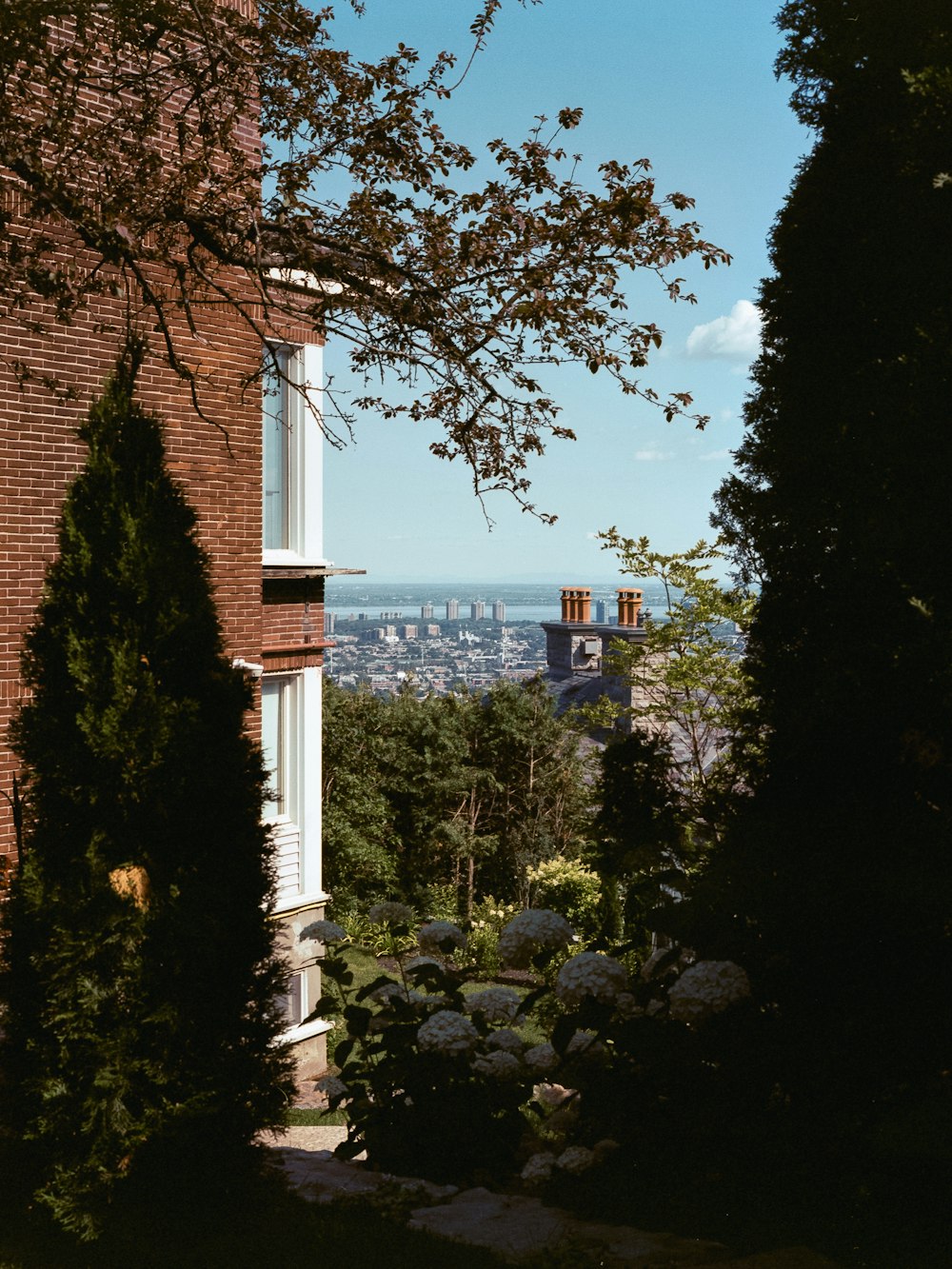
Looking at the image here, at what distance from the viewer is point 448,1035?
542cm

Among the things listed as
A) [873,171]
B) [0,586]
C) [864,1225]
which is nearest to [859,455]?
[873,171]

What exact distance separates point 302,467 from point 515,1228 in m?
10.2

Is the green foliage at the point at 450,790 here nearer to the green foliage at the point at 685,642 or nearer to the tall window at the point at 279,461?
the green foliage at the point at 685,642

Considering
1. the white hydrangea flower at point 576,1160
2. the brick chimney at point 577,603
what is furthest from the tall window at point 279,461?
the brick chimney at point 577,603

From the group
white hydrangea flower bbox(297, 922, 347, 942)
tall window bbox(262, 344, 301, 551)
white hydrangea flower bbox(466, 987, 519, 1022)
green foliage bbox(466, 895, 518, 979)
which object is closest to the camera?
white hydrangea flower bbox(466, 987, 519, 1022)

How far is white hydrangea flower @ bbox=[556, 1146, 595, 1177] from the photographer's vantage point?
4.88m

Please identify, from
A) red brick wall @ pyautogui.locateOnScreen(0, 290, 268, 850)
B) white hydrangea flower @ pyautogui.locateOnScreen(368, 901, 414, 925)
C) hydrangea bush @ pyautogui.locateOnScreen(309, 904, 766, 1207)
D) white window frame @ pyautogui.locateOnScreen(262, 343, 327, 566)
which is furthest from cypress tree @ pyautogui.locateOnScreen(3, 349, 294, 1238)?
white window frame @ pyautogui.locateOnScreen(262, 343, 327, 566)

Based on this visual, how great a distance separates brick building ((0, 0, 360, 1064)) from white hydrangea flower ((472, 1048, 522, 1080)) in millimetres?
1664

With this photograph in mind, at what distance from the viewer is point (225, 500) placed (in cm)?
1157

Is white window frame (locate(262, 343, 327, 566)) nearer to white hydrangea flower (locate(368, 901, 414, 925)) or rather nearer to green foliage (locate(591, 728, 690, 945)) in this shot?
white hydrangea flower (locate(368, 901, 414, 925))

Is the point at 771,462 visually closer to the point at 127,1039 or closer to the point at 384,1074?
the point at 384,1074

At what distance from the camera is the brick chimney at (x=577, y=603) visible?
30188 millimetres

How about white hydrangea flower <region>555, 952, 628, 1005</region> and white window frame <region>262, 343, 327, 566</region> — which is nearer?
white hydrangea flower <region>555, 952, 628, 1005</region>

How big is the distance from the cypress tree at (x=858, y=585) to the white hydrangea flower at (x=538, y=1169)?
3.83ft
